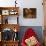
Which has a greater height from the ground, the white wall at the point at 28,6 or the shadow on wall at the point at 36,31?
the white wall at the point at 28,6

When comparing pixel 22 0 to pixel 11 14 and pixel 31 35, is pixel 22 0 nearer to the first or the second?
pixel 11 14

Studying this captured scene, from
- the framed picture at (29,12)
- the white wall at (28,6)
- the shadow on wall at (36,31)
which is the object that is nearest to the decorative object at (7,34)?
the shadow on wall at (36,31)

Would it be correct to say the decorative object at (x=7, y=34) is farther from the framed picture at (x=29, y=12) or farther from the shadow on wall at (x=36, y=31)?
the framed picture at (x=29, y=12)

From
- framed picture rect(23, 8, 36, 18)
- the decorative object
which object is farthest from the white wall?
the decorative object

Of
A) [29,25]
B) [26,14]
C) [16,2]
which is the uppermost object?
[16,2]

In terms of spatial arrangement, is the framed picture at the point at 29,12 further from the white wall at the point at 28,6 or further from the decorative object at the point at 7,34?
the decorative object at the point at 7,34

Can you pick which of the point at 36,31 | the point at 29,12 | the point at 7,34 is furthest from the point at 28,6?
the point at 7,34

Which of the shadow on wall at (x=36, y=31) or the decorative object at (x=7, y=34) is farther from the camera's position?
the shadow on wall at (x=36, y=31)

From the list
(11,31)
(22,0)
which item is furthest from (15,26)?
(22,0)

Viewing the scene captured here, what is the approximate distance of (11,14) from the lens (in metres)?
5.46

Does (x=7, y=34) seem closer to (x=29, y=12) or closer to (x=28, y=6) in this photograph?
(x=29, y=12)

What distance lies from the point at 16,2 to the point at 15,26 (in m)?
0.84

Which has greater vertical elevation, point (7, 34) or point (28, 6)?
point (28, 6)

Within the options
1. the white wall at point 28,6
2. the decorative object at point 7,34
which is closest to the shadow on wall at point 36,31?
the white wall at point 28,6
